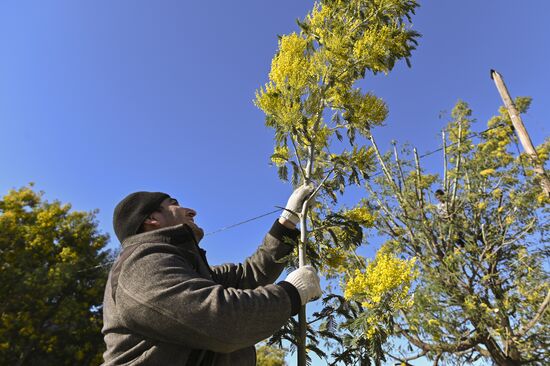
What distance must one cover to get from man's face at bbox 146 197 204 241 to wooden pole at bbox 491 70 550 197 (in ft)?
26.9

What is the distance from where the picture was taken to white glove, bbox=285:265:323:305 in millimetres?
1834

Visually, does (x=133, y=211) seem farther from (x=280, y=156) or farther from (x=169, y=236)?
(x=280, y=156)

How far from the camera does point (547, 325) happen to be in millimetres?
7406

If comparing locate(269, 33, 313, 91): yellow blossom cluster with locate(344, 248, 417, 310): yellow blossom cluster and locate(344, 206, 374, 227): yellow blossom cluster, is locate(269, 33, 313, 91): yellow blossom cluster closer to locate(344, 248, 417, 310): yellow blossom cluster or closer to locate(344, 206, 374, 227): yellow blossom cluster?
locate(344, 206, 374, 227): yellow blossom cluster

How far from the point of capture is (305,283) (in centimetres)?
188

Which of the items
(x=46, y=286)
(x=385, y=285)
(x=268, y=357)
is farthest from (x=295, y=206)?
(x=268, y=357)

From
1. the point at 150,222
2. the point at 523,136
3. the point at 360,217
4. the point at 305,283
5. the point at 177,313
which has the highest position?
the point at 523,136

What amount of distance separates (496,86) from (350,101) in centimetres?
770

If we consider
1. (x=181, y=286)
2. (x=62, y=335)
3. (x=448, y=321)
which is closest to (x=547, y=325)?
(x=448, y=321)

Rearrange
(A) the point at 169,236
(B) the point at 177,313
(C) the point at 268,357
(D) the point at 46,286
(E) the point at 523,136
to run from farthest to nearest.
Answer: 1. (C) the point at 268,357
2. (D) the point at 46,286
3. (E) the point at 523,136
4. (A) the point at 169,236
5. (B) the point at 177,313

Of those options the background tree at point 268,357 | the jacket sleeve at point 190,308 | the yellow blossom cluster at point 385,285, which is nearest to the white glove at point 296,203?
the yellow blossom cluster at point 385,285

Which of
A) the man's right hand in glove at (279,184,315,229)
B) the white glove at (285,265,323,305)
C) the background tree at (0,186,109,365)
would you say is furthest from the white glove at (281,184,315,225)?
the background tree at (0,186,109,365)

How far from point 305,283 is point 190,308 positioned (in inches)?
27.4

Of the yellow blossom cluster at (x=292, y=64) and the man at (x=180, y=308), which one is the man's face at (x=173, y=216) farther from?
the yellow blossom cluster at (x=292, y=64)
